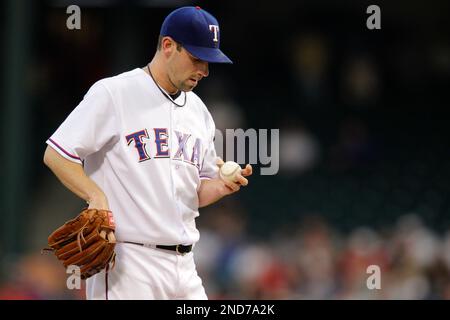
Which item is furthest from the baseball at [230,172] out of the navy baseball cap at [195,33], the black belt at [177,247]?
the navy baseball cap at [195,33]

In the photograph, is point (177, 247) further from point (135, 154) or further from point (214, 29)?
point (214, 29)

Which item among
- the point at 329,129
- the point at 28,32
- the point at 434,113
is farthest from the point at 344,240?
the point at 28,32

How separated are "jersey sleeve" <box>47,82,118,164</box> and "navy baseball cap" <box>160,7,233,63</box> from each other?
0.32m

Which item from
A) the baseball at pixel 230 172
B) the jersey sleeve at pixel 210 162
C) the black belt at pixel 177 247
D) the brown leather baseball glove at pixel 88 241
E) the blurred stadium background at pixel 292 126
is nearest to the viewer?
the brown leather baseball glove at pixel 88 241

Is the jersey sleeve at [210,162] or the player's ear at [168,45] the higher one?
the player's ear at [168,45]

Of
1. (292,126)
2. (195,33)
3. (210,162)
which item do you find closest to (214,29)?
(195,33)

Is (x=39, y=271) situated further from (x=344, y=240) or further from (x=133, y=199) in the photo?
(x=133, y=199)

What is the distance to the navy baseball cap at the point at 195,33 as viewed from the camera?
3000 mm

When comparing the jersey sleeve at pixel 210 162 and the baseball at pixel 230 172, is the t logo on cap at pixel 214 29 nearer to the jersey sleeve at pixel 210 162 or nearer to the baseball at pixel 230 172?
the jersey sleeve at pixel 210 162

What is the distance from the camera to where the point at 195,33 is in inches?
119

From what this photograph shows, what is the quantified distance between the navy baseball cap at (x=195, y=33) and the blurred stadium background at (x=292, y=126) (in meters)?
3.32

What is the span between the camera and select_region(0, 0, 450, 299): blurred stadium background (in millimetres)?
6438

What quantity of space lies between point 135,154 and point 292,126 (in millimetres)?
4898

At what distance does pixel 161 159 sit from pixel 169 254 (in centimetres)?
32
